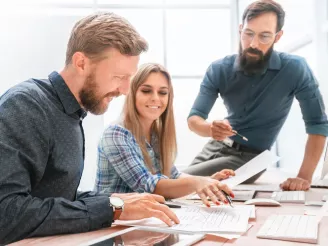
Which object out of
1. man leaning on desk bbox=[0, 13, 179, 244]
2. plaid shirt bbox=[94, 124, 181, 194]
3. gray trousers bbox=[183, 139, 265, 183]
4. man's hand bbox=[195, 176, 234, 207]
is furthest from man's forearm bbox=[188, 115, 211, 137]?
man leaning on desk bbox=[0, 13, 179, 244]

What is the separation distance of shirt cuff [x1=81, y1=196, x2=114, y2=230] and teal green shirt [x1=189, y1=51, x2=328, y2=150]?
1.58m

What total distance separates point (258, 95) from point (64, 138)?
1626mm

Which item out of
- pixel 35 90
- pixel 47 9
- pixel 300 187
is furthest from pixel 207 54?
pixel 35 90

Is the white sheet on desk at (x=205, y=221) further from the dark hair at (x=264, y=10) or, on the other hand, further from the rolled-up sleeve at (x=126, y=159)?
the dark hair at (x=264, y=10)

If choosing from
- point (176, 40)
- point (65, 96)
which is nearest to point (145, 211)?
point (65, 96)

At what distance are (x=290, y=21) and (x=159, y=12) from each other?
1591 mm

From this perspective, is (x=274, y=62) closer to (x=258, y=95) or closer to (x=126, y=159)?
(x=258, y=95)

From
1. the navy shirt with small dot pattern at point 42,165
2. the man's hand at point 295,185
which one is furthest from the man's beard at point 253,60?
the navy shirt with small dot pattern at point 42,165

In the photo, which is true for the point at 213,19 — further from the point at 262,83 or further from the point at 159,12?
the point at 262,83

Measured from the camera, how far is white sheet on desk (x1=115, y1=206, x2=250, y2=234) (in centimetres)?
100

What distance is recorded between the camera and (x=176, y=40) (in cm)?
489

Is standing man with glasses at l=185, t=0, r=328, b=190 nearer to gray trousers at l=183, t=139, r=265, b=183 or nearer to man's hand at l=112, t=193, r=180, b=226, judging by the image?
gray trousers at l=183, t=139, r=265, b=183

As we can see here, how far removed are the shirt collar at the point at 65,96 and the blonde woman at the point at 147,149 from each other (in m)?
0.47

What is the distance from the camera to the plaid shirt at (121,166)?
160cm
